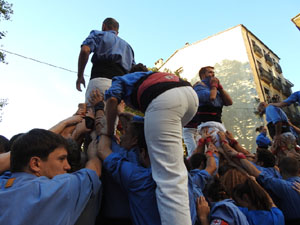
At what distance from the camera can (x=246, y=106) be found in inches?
830

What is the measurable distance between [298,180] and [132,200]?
222 cm

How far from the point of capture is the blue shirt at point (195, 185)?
1.96 meters

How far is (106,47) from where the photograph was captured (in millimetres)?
3381

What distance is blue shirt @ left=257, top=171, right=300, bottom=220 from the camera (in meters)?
2.64

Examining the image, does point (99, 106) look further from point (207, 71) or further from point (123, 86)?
point (207, 71)

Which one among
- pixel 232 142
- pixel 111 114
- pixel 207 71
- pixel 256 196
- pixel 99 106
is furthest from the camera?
pixel 207 71

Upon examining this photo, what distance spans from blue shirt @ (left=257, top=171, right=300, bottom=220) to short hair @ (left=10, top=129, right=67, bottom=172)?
93.1 inches

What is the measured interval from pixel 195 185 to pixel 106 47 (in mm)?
2210

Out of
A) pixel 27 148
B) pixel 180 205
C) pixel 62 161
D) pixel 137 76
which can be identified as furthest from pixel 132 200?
pixel 137 76

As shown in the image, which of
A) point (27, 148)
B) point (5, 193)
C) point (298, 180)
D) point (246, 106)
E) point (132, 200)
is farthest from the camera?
point (246, 106)

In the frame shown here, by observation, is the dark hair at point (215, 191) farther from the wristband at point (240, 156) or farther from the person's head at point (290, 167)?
the person's head at point (290, 167)

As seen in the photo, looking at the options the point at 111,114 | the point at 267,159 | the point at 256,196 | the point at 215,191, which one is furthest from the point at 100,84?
the point at 267,159

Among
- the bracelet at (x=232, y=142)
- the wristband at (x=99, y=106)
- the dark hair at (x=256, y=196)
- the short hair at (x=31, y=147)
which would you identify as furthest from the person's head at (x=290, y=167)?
the short hair at (x=31, y=147)

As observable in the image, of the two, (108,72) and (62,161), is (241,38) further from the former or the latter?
(62,161)
